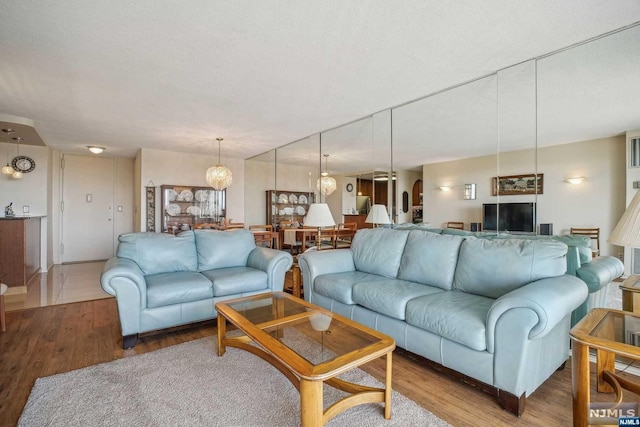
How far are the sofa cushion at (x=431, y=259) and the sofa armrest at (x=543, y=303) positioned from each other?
0.68 metres

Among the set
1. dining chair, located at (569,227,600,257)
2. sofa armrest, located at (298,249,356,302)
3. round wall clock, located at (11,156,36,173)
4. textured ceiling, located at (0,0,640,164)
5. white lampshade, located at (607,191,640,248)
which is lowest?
sofa armrest, located at (298,249,356,302)

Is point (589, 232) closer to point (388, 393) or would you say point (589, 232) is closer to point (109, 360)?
point (388, 393)

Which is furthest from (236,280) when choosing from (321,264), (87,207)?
(87,207)

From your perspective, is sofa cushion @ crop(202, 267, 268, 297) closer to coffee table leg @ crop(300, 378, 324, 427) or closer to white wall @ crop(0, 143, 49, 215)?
coffee table leg @ crop(300, 378, 324, 427)

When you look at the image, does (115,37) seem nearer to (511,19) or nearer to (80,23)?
(80,23)

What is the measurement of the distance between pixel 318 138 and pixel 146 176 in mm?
3441

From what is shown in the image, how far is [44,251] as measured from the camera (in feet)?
17.8

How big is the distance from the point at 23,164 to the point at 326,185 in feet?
17.2

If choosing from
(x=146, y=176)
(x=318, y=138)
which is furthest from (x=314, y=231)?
(x=146, y=176)

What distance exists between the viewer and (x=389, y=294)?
2.27m

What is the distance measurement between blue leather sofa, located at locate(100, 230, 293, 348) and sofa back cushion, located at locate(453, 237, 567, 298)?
178 cm

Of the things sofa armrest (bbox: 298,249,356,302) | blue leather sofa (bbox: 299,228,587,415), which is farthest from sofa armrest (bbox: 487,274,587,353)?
sofa armrest (bbox: 298,249,356,302)

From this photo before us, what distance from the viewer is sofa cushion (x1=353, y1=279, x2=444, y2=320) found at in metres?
2.17

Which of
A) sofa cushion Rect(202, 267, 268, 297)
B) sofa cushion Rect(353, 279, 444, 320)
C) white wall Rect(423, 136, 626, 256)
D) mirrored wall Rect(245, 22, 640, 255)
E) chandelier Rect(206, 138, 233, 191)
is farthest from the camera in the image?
chandelier Rect(206, 138, 233, 191)
